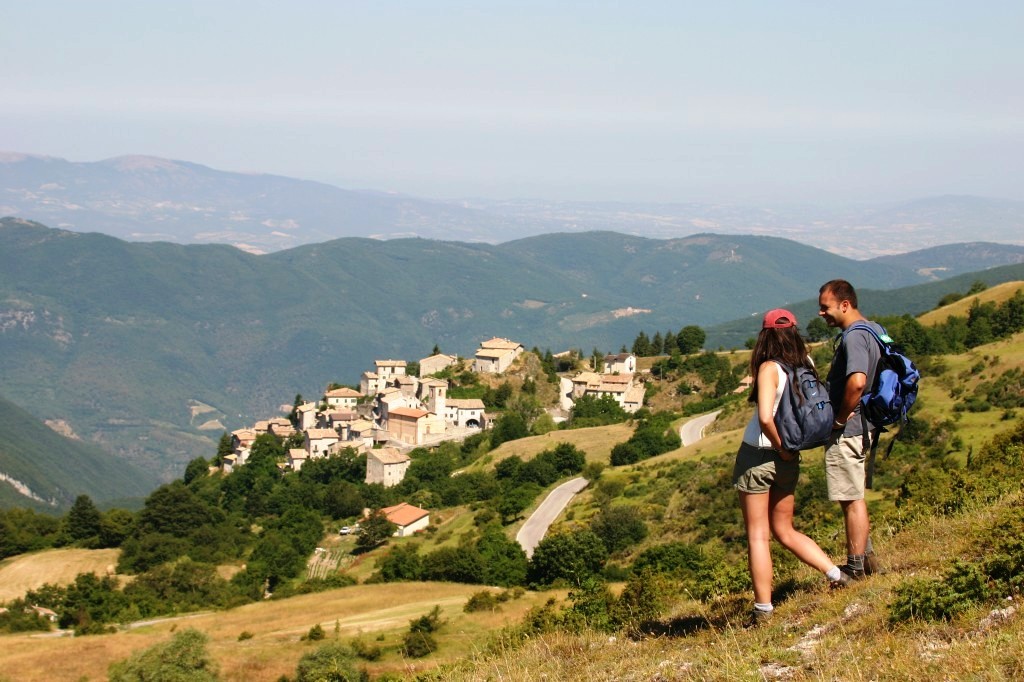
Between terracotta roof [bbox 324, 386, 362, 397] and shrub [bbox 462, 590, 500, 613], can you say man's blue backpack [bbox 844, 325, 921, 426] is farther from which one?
terracotta roof [bbox 324, 386, 362, 397]

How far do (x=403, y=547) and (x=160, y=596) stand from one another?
12383 millimetres

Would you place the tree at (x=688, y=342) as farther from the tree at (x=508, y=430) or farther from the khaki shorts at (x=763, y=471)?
the khaki shorts at (x=763, y=471)

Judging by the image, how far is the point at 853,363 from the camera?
7.05 m

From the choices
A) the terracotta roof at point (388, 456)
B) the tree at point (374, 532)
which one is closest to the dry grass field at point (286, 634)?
the tree at point (374, 532)

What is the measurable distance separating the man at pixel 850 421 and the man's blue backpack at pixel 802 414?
0.28 meters

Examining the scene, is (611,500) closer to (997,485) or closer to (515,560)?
(515,560)

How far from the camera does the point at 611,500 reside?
38.6 meters

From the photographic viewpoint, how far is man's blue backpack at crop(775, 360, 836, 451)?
6.82 m

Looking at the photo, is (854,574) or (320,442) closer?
(854,574)

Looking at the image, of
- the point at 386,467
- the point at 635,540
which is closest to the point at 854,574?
the point at 635,540

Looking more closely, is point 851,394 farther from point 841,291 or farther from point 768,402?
point 841,291

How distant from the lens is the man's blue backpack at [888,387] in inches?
284

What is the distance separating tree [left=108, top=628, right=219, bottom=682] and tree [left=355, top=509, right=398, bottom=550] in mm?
25183

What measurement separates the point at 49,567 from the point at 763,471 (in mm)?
53713
